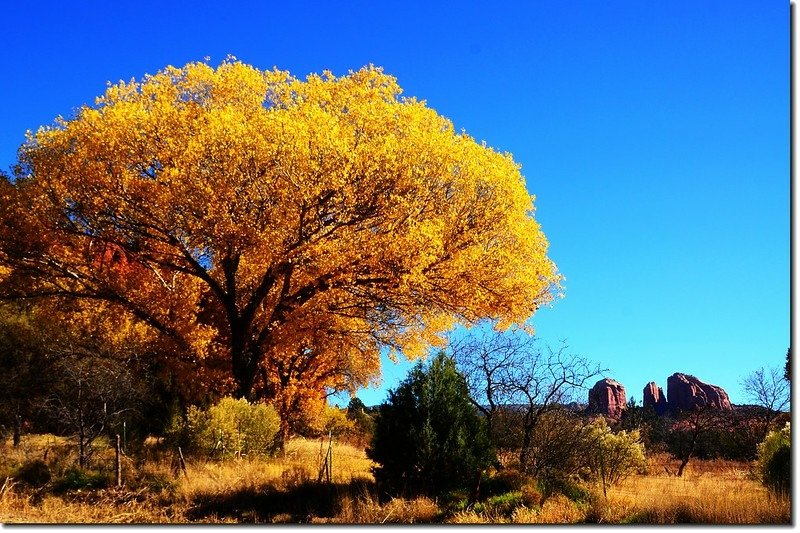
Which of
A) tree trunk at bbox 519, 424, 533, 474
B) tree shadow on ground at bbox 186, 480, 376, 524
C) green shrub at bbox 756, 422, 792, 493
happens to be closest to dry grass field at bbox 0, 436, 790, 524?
tree shadow on ground at bbox 186, 480, 376, 524

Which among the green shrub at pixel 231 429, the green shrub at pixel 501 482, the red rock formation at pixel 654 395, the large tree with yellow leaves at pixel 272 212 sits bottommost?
the red rock formation at pixel 654 395

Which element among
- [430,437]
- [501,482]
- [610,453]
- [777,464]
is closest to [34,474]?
[430,437]

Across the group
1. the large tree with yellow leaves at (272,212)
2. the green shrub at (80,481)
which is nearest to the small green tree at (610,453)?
the large tree with yellow leaves at (272,212)

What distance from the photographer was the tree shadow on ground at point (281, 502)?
16.0m

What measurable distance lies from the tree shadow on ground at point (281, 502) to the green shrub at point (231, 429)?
4066 mm

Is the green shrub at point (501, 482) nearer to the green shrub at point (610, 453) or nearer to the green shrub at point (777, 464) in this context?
the green shrub at point (610, 453)

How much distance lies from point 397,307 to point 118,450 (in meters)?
10.0

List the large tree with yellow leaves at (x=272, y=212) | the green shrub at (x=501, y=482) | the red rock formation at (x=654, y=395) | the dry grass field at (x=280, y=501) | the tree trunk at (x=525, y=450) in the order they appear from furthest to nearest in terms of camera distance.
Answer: the red rock formation at (x=654, y=395), the large tree with yellow leaves at (x=272, y=212), the tree trunk at (x=525, y=450), the green shrub at (x=501, y=482), the dry grass field at (x=280, y=501)

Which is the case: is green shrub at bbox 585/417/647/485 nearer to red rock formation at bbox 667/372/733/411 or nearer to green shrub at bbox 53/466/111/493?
green shrub at bbox 53/466/111/493

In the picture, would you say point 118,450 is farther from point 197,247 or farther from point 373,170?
point 373,170

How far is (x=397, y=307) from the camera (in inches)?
960

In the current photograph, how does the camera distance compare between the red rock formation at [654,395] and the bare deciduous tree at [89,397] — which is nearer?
the bare deciduous tree at [89,397]

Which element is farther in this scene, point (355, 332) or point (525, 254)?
point (355, 332)

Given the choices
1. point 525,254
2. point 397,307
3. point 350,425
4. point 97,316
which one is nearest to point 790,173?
point 525,254
